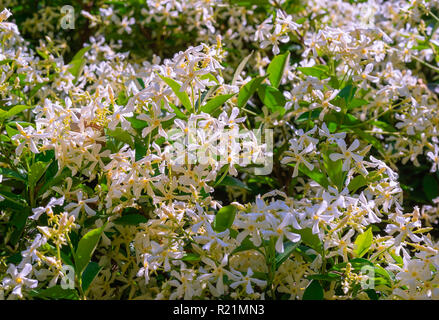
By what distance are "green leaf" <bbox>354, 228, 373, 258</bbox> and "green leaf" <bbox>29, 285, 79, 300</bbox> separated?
0.66m

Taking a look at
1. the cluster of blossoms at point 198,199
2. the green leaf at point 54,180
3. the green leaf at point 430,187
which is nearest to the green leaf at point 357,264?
the cluster of blossoms at point 198,199

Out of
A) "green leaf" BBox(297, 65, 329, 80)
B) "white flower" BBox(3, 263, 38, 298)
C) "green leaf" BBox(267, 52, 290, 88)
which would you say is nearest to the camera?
"white flower" BBox(3, 263, 38, 298)

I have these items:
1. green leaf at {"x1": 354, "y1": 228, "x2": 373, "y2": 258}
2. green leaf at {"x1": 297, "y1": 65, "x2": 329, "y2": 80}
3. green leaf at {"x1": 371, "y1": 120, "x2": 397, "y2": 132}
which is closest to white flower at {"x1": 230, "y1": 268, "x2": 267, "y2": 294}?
green leaf at {"x1": 354, "y1": 228, "x2": 373, "y2": 258}

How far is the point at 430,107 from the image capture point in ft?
6.30

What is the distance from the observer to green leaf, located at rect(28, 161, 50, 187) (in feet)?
4.42

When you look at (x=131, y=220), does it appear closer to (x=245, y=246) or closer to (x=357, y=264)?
(x=245, y=246)

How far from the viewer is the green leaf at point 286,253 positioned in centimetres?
120

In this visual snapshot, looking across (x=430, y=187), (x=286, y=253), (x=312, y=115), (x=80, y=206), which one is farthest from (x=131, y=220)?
(x=430, y=187)

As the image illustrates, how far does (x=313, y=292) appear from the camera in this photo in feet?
3.99

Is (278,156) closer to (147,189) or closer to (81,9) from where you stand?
(147,189)

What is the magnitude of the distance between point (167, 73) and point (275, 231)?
54 cm

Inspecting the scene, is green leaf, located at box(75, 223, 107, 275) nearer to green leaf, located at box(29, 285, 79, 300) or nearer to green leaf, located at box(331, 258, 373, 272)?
green leaf, located at box(29, 285, 79, 300)

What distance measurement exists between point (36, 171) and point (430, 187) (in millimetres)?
1449
